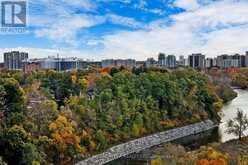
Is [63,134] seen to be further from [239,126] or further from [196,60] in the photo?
[196,60]

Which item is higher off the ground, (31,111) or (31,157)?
(31,111)

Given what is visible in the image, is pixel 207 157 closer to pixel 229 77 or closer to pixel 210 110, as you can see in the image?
pixel 210 110

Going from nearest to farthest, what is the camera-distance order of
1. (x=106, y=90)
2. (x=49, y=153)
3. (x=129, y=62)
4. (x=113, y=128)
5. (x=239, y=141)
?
(x=49, y=153), (x=239, y=141), (x=113, y=128), (x=106, y=90), (x=129, y=62)

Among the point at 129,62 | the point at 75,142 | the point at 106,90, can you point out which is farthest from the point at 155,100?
the point at 129,62

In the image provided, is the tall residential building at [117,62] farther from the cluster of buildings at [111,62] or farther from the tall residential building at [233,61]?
the tall residential building at [233,61]

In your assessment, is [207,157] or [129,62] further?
[129,62]

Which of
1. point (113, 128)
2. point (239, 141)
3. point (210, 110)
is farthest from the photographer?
point (210, 110)
